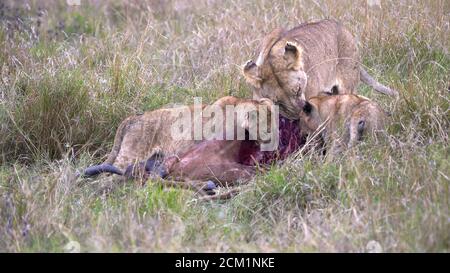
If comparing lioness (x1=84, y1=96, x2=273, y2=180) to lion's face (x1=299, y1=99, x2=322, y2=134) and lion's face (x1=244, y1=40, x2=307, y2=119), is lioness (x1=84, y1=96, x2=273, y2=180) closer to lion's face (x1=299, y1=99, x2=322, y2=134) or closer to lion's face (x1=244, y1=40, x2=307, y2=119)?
lion's face (x1=299, y1=99, x2=322, y2=134)

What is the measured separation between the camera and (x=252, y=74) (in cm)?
729

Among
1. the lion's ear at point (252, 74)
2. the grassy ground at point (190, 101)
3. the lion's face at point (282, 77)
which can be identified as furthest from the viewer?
the lion's ear at point (252, 74)

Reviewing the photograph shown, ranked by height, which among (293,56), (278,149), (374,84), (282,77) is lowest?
(278,149)

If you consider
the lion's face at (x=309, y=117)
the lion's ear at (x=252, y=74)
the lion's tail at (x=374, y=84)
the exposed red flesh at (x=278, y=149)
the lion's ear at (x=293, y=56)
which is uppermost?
the lion's ear at (x=293, y=56)

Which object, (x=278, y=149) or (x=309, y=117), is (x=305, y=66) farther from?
(x=278, y=149)

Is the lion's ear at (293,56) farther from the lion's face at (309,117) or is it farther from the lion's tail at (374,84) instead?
the lion's tail at (374,84)

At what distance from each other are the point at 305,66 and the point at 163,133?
4.56ft

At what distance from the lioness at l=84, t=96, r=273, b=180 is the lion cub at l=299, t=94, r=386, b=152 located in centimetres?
37

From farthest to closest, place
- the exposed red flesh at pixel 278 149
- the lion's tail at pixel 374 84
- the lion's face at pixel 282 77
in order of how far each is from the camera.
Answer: the lion's tail at pixel 374 84 < the lion's face at pixel 282 77 < the exposed red flesh at pixel 278 149

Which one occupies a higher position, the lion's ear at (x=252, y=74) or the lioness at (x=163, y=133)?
the lion's ear at (x=252, y=74)

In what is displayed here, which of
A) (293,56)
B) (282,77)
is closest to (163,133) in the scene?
(282,77)

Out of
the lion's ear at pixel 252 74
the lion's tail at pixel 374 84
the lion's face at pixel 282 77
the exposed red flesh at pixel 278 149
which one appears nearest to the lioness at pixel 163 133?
the exposed red flesh at pixel 278 149

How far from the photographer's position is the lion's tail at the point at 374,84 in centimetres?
747

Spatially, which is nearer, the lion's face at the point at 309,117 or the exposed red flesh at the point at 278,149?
the exposed red flesh at the point at 278,149
